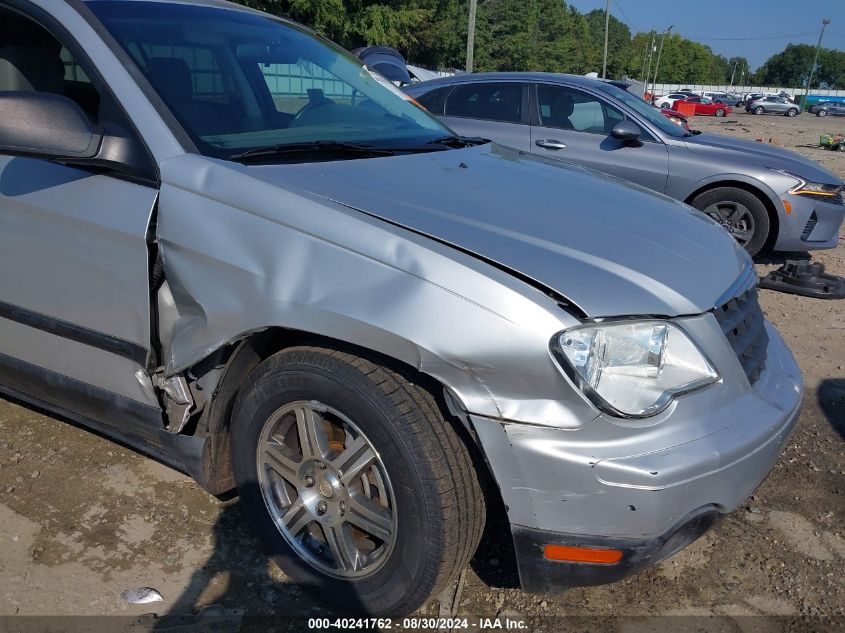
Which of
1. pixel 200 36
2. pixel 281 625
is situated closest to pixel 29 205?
pixel 200 36

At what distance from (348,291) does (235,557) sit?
3.93 feet

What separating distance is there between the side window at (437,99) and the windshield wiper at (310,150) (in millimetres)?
4989

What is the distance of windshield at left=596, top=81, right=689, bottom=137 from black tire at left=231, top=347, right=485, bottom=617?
566cm

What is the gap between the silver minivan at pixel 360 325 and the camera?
5.86 feet

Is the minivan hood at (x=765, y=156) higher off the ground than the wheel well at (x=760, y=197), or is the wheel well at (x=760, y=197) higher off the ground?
the minivan hood at (x=765, y=156)

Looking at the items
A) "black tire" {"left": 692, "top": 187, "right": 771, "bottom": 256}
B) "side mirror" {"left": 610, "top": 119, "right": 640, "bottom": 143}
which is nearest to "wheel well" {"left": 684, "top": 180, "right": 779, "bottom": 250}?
"black tire" {"left": 692, "top": 187, "right": 771, "bottom": 256}

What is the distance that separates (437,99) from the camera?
7.38 m

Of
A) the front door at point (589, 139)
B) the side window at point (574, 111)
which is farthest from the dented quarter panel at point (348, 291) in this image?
the side window at point (574, 111)

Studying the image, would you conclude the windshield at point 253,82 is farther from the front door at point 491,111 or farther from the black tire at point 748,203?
the black tire at point 748,203

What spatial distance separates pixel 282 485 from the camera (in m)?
2.31

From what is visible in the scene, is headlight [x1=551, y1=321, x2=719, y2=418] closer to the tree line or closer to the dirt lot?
the dirt lot

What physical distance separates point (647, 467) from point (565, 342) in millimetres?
358

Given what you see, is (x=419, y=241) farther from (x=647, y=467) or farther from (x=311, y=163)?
(x=647, y=467)

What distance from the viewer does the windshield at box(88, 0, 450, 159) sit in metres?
2.39
